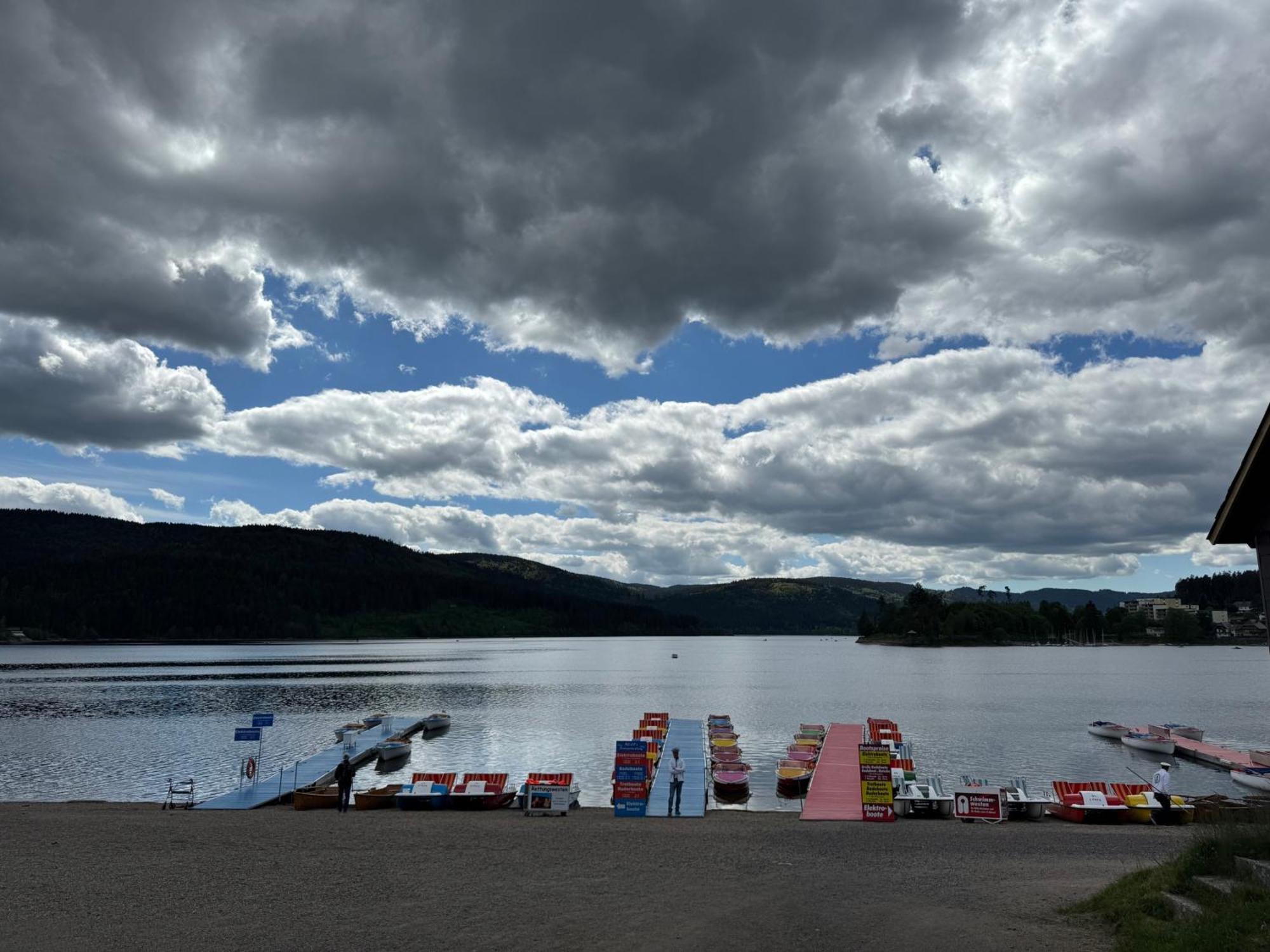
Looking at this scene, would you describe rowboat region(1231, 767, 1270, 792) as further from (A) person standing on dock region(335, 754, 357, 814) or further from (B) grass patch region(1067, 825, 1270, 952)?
(A) person standing on dock region(335, 754, 357, 814)

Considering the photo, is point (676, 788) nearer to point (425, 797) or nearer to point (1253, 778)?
point (425, 797)

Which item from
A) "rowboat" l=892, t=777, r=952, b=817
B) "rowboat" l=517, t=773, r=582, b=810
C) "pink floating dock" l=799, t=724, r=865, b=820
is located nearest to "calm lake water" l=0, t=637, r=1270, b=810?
"rowboat" l=517, t=773, r=582, b=810

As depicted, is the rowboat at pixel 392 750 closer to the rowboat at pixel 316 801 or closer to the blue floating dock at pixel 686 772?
the blue floating dock at pixel 686 772

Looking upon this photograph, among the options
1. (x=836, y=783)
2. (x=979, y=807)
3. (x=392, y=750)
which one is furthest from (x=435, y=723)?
(x=979, y=807)

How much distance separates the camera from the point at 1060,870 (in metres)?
19.7

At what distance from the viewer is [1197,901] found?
12.8 meters

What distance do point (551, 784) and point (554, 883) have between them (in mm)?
17551

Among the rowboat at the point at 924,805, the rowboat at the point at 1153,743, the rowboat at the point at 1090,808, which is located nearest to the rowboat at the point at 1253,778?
the rowboat at the point at 1153,743

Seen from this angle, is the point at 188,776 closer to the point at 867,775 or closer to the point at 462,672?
the point at 867,775

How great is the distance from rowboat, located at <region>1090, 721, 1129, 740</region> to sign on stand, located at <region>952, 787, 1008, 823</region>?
1534 inches

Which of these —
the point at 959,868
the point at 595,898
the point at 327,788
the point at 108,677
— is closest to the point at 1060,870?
the point at 959,868

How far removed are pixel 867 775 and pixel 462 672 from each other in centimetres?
12862

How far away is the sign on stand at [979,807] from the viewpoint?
29406mm

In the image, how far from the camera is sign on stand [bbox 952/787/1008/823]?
29.4 metres
